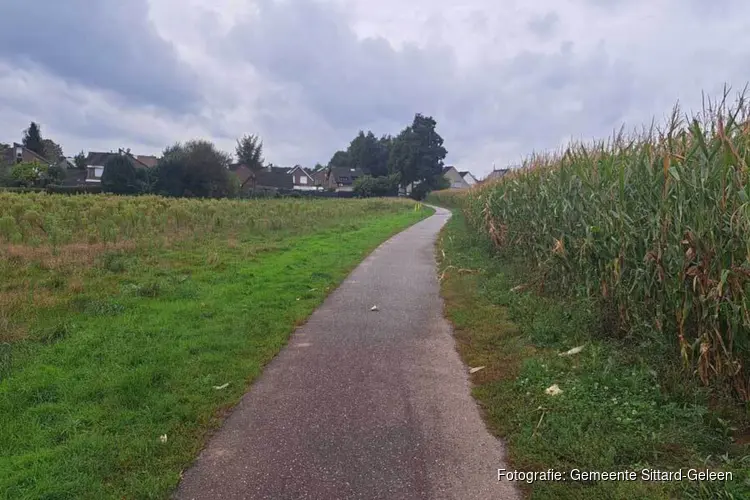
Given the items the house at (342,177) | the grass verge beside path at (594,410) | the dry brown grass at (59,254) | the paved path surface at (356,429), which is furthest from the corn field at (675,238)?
the house at (342,177)

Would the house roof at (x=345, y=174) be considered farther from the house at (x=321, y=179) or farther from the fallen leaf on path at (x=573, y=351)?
the fallen leaf on path at (x=573, y=351)

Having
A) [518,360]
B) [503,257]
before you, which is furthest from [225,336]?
[503,257]

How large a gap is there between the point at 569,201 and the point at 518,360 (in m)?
2.68

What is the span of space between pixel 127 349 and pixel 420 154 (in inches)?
2819

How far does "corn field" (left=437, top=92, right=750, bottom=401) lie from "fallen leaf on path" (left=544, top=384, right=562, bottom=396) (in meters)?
1.04

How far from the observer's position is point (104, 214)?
17.7 meters

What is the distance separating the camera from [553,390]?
14.8 ft

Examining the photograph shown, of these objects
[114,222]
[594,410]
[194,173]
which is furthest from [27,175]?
[594,410]

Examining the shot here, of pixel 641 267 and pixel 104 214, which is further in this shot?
pixel 104 214

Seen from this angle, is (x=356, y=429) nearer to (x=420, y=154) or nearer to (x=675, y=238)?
(x=675, y=238)

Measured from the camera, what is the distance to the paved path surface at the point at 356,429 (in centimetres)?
324

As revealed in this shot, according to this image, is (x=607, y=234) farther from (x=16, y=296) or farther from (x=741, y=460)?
(x=16, y=296)

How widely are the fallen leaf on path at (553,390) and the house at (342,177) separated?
294 feet

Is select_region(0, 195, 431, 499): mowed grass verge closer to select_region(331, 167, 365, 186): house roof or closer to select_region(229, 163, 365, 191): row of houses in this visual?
select_region(229, 163, 365, 191): row of houses
